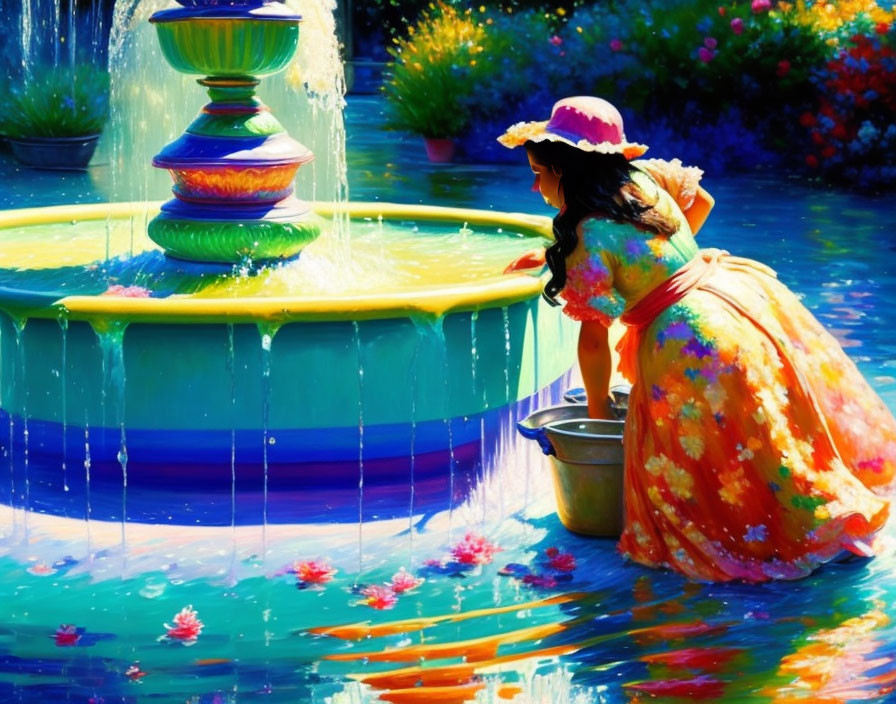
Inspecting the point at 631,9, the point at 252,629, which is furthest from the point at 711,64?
the point at 252,629

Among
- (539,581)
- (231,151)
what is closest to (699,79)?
(231,151)

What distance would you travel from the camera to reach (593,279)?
4.49 meters

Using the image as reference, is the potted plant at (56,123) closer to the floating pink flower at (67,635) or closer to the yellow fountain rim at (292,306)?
the yellow fountain rim at (292,306)

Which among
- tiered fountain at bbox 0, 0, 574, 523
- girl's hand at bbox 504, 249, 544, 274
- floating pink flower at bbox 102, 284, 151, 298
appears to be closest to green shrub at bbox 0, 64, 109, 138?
tiered fountain at bbox 0, 0, 574, 523

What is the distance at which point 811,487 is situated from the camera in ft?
14.5

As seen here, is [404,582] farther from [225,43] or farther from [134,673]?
[225,43]

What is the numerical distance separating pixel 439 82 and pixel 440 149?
2.51 feet

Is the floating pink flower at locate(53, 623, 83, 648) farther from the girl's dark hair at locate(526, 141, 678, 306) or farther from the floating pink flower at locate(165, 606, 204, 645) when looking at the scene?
the girl's dark hair at locate(526, 141, 678, 306)

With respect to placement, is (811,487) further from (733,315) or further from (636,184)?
(636,184)

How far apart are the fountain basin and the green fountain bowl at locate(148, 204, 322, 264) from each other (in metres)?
0.74

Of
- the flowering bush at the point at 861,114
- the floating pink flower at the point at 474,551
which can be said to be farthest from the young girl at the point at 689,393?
the flowering bush at the point at 861,114

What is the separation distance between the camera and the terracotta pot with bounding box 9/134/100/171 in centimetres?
1553

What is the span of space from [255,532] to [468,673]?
1331 millimetres

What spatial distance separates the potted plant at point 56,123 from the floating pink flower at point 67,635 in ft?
39.6
